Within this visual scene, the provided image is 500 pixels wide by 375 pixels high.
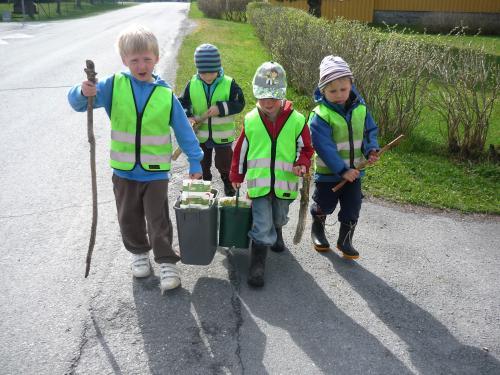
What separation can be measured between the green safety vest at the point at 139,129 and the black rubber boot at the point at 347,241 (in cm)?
157

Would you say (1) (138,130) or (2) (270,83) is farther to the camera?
(2) (270,83)

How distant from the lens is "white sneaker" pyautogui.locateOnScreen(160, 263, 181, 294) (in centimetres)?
338

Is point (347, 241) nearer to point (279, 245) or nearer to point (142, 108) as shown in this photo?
point (279, 245)

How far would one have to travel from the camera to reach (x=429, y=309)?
11.0ft

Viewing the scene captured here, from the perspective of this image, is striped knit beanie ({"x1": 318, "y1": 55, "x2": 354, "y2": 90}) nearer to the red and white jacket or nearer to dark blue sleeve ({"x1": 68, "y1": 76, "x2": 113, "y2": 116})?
the red and white jacket

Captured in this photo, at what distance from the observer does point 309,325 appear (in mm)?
3139

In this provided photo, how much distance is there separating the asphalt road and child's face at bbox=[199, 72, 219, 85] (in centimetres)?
142

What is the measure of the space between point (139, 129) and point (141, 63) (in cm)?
42

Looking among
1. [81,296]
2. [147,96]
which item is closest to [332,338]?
[81,296]

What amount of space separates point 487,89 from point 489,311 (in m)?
3.48

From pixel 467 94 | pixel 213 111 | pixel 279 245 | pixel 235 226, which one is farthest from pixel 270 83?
pixel 467 94

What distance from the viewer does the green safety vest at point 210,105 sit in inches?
161

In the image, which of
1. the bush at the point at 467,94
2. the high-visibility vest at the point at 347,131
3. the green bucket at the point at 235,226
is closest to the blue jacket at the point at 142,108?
the green bucket at the point at 235,226

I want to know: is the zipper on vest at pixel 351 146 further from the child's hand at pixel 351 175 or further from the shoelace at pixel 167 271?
the shoelace at pixel 167 271
